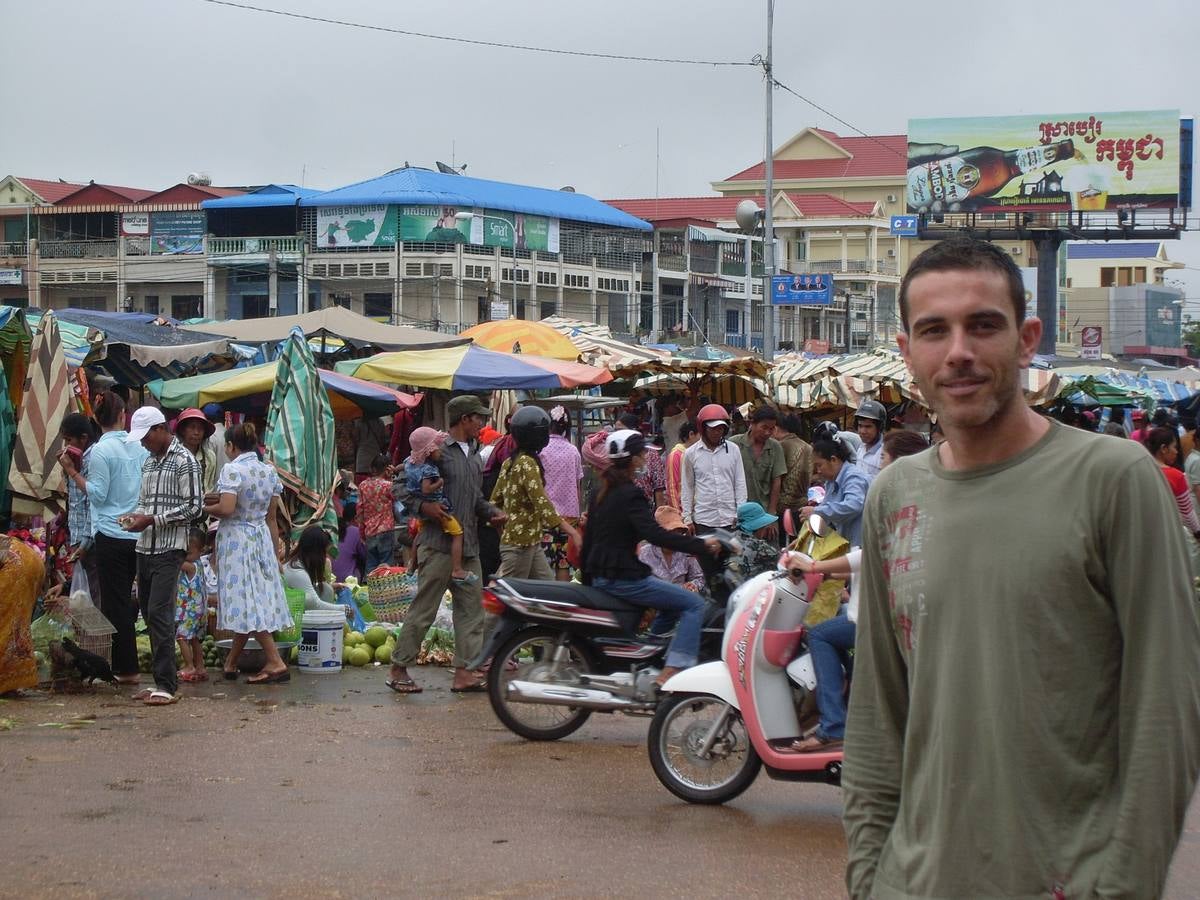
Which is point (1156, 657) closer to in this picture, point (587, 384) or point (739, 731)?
point (739, 731)

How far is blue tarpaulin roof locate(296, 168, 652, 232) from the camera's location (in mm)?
63000

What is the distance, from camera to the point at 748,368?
20.6 meters

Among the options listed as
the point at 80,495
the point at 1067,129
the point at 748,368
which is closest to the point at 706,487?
the point at 80,495

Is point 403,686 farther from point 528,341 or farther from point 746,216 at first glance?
point 746,216

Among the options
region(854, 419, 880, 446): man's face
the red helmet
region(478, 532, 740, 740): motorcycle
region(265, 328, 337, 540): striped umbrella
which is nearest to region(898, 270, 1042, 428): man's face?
region(478, 532, 740, 740): motorcycle

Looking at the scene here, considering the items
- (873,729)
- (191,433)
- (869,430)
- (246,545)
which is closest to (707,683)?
(246,545)

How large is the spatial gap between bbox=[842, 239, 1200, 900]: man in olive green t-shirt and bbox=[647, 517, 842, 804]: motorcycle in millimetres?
4210

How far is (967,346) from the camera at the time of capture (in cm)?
227

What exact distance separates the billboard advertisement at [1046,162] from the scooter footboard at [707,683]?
49621 mm

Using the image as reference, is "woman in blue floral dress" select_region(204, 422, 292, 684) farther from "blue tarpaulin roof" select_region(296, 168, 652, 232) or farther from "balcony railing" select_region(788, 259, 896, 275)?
"balcony railing" select_region(788, 259, 896, 275)

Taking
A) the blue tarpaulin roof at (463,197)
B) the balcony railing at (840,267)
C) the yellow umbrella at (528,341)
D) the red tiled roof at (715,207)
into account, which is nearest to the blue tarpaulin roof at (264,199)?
the blue tarpaulin roof at (463,197)

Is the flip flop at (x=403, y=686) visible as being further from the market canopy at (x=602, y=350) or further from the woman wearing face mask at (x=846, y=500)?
the market canopy at (x=602, y=350)

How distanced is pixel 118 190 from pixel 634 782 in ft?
212

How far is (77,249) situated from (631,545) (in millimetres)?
63716
